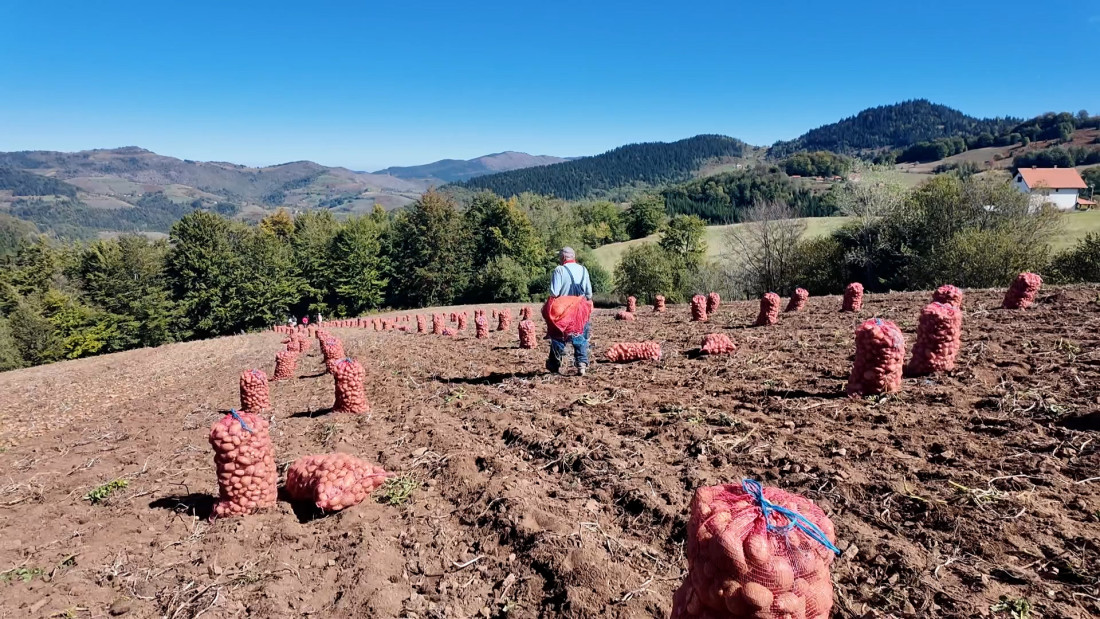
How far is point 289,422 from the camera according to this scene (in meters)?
8.59

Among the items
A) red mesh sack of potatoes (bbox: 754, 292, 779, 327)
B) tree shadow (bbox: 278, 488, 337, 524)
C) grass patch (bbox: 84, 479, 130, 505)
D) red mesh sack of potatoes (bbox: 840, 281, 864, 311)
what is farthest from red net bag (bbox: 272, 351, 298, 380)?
red mesh sack of potatoes (bbox: 840, 281, 864, 311)

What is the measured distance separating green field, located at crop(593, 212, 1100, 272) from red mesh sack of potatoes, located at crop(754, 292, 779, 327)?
92.8ft

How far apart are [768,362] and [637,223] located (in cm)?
8837

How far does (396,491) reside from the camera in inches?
209

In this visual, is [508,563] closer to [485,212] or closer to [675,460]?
[675,460]

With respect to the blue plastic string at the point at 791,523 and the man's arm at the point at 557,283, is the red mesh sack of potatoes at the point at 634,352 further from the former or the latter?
the blue plastic string at the point at 791,523

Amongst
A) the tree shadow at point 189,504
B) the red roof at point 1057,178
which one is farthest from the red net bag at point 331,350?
the red roof at point 1057,178

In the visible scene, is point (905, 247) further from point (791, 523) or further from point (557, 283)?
point (791, 523)

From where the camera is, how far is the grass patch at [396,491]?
5.15 meters

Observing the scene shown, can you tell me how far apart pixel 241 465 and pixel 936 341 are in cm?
832

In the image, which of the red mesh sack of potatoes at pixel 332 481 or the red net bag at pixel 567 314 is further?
the red net bag at pixel 567 314

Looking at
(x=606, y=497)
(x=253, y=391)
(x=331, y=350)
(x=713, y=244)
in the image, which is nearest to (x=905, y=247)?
(x=713, y=244)

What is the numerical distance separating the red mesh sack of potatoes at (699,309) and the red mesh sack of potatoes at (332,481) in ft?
38.5

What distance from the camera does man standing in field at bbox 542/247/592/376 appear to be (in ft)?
28.5
